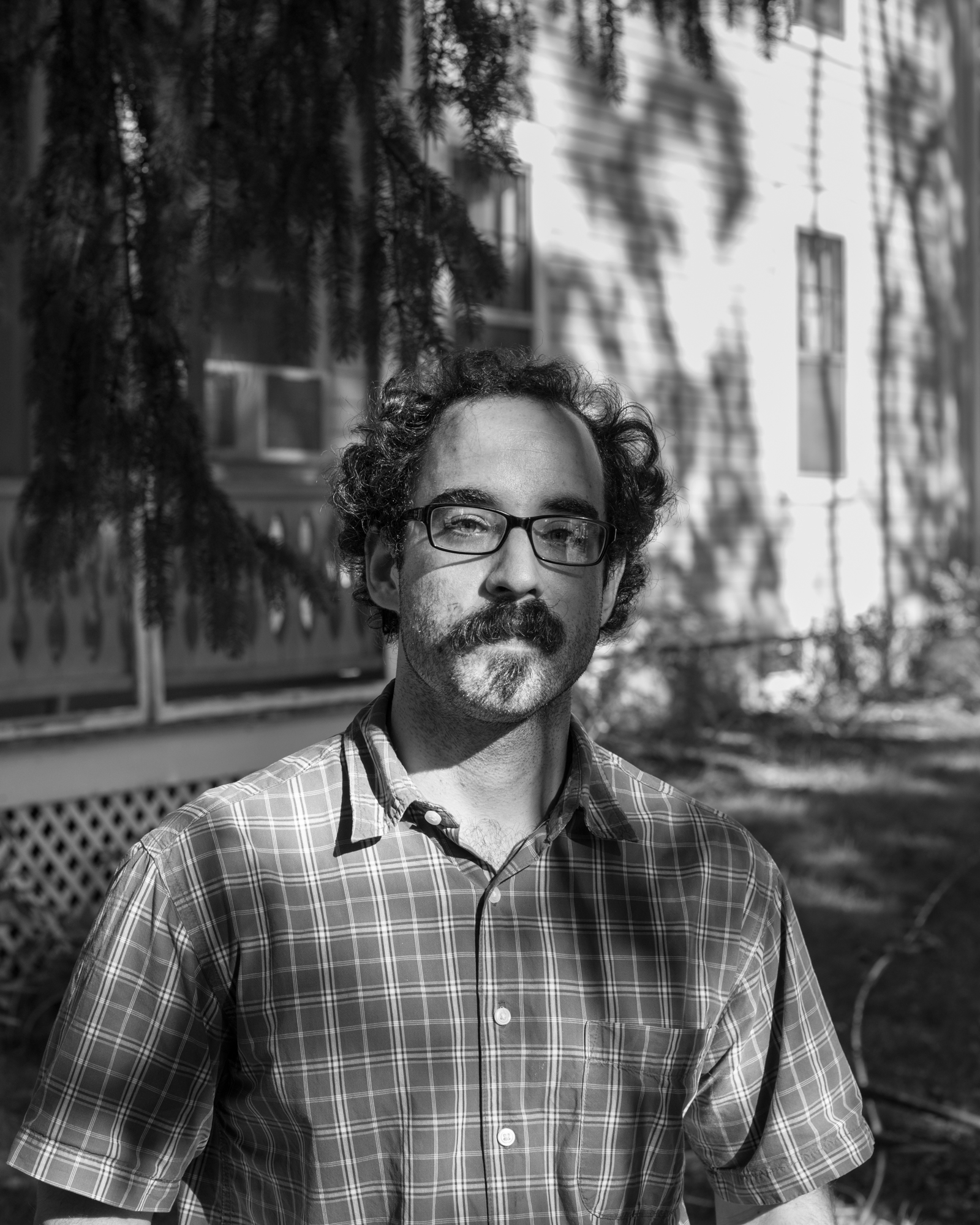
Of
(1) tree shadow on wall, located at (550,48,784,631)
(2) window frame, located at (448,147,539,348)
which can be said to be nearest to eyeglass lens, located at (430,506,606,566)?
(2) window frame, located at (448,147,539,348)

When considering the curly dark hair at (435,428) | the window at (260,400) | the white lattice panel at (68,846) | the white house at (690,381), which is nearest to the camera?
the curly dark hair at (435,428)

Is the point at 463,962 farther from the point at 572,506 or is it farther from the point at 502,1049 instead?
the point at 572,506

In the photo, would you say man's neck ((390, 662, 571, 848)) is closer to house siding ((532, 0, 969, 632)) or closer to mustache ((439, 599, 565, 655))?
mustache ((439, 599, 565, 655))

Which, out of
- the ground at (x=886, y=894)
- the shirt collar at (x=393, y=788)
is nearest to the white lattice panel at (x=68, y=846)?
the ground at (x=886, y=894)

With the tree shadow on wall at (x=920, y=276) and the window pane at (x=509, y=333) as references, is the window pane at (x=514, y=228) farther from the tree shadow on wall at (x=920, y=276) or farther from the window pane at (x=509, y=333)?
the tree shadow on wall at (x=920, y=276)

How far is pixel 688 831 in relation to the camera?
2.02 metres

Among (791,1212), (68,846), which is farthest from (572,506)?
(68,846)

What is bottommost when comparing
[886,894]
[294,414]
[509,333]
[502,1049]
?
[886,894]

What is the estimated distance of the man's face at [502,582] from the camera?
190 centimetres

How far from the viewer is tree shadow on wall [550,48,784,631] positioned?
9.42 meters

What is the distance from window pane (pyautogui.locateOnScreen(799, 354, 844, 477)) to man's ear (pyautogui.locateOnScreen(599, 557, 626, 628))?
945 cm

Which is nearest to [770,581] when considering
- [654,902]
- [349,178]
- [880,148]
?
[880,148]

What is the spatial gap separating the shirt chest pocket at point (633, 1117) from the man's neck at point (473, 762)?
305 mm

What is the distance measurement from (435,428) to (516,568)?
11.0 inches
